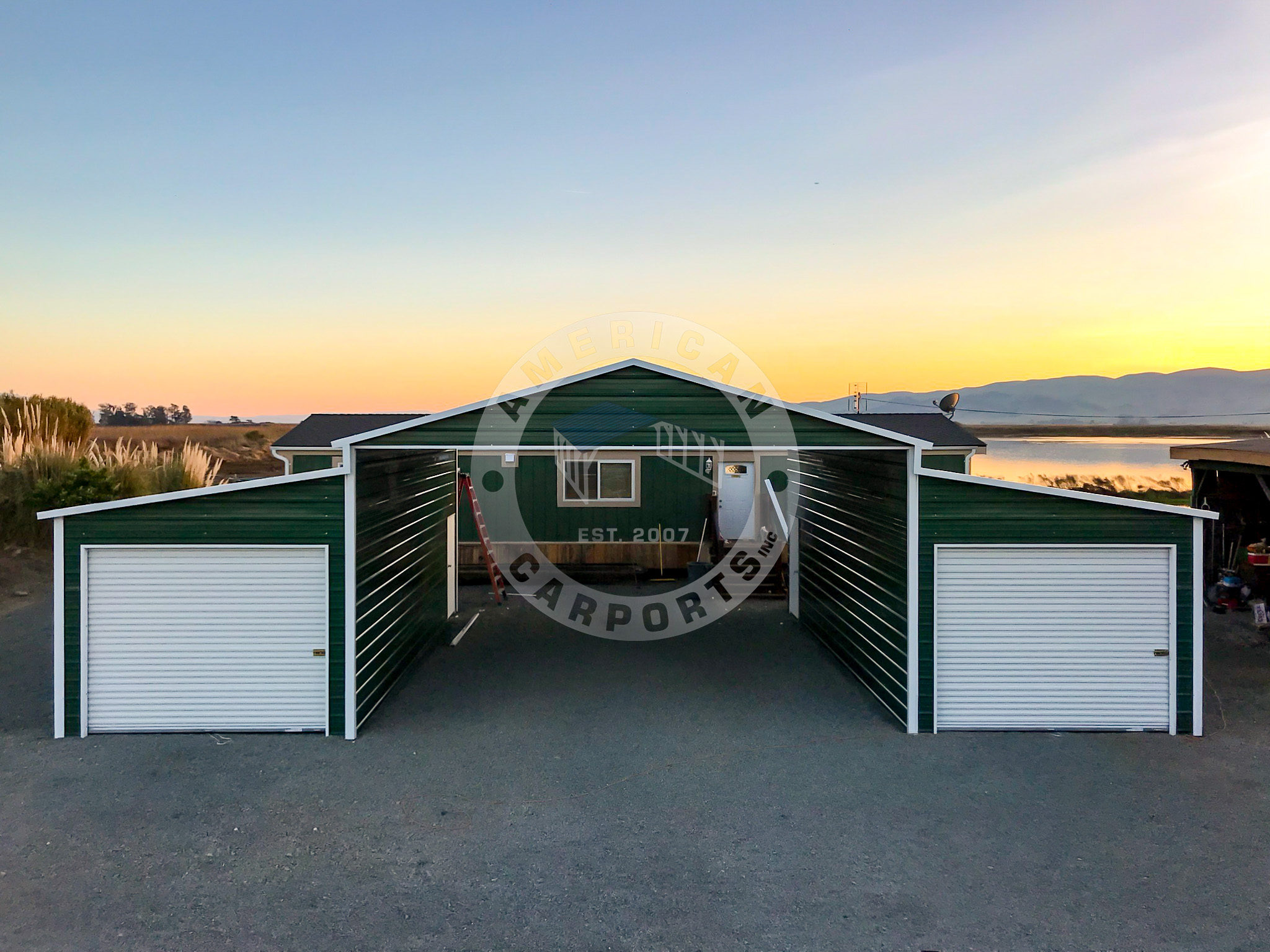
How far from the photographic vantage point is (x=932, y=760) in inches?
235

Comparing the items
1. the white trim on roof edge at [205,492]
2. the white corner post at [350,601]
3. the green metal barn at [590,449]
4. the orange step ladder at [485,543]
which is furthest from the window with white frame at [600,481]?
the white trim on roof edge at [205,492]

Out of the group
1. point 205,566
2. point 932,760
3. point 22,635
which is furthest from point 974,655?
point 22,635

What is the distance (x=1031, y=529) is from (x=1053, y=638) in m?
1.06

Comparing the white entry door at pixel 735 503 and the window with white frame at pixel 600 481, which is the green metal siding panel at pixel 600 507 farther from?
the white entry door at pixel 735 503

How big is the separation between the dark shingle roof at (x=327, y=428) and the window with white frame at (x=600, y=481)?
312 cm

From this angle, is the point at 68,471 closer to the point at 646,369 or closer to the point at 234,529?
the point at 234,529

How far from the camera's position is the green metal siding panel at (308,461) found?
1209 cm

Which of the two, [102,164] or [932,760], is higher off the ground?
[102,164]

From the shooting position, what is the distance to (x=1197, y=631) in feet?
21.1

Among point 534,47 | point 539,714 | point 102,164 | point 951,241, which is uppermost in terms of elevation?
point 534,47

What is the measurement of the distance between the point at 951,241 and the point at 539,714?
11.6m

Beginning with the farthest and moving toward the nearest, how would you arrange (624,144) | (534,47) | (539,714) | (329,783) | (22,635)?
(624,144) → (534,47) → (22,635) → (539,714) → (329,783)

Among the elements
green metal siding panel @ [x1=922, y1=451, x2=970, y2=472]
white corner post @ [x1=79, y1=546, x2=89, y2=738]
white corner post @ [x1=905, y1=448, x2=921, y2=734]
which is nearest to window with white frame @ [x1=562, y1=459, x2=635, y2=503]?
green metal siding panel @ [x1=922, y1=451, x2=970, y2=472]

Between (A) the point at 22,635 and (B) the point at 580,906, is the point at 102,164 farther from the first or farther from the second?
(B) the point at 580,906
